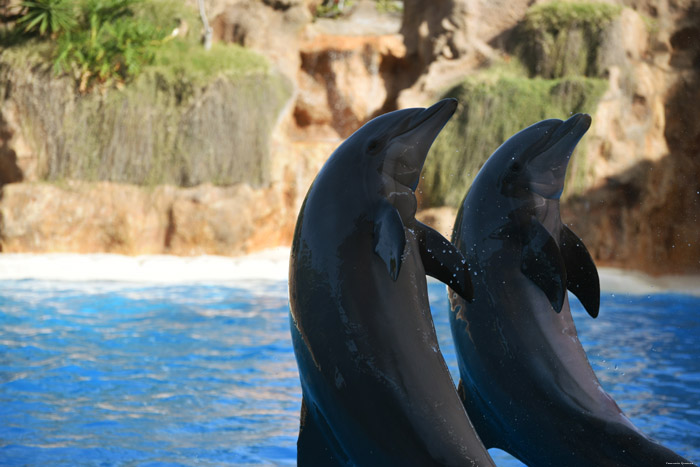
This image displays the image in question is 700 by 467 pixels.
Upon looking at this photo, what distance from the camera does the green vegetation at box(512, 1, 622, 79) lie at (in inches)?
617

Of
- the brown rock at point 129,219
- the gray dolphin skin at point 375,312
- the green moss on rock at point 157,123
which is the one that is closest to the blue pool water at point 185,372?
the gray dolphin skin at point 375,312

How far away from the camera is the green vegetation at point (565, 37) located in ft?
51.4

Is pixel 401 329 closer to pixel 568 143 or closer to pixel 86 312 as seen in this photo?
pixel 568 143

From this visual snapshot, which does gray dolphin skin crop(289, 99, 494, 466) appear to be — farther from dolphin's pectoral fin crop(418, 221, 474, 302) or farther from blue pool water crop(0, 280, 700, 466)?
blue pool water crop(0, 280, 700, 466)

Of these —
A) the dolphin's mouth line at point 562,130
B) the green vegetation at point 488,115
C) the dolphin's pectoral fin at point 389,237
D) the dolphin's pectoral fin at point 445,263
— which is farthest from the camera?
the green vegetation at point 488,115

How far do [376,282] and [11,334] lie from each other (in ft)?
21.9

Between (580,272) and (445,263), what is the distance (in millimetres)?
824

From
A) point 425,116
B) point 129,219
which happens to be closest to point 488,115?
point 129,219

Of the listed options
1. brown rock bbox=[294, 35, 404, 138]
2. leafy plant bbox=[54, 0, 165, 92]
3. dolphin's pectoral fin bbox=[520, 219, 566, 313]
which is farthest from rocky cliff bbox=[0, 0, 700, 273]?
dolphin's pectoral fin bbox=[520, 219, 566, 313]

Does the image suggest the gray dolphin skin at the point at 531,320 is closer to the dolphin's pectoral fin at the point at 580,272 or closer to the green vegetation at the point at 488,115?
the dolphin's pectoral fin at the point at 580,272

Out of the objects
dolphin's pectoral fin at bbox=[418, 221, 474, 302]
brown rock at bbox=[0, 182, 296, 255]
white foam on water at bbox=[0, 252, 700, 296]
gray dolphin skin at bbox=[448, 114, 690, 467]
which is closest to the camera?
dolphin's pectoral fin at bbox=[418, 221, 474, 302]

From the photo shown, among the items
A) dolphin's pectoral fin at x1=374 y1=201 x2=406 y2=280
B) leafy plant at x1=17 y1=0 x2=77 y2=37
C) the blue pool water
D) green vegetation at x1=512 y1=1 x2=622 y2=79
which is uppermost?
green vegetation at x1=512 y1=1 x2=622 y2=79

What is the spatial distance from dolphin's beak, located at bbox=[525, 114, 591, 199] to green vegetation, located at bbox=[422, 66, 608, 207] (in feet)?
38.6

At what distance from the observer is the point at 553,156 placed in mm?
3238
